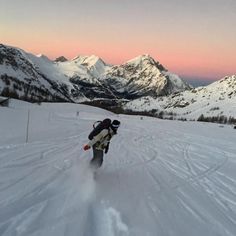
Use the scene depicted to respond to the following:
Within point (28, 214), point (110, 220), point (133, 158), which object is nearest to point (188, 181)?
point (133, 158)

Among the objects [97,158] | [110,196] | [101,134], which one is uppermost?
[101,134]

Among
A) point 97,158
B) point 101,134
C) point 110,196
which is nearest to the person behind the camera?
point 110,196

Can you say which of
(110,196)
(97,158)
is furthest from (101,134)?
(110,196)

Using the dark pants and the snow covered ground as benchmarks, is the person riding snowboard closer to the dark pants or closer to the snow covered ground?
the dark pants

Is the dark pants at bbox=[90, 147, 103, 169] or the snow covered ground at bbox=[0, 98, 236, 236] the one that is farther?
the dark pants at bbox=[90, 147, 103, 169]

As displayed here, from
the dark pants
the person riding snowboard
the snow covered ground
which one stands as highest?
the person riding snowboard

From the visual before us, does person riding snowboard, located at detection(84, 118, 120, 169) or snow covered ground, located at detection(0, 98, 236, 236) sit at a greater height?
person riding snowboard, located at detection(84, 118, 120, 169)

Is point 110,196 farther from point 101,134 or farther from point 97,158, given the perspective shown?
point 101,134

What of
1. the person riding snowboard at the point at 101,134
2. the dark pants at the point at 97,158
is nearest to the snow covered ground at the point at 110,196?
the dark pants at the point at 97,158

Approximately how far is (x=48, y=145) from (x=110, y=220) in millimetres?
10865

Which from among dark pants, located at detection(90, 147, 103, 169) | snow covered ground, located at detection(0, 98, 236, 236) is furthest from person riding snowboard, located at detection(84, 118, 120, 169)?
snow covered ground, located at detection(0, 98, 236, 236)

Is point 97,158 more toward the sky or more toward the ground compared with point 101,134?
more toward the ground

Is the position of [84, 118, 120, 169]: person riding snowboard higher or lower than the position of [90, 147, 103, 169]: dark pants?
higher

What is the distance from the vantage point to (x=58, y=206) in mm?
7863
